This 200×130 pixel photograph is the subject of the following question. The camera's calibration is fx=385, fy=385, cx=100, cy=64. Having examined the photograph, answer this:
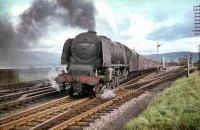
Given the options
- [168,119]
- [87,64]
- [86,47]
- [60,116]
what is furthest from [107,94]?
[168,119]

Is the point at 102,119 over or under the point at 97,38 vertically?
under

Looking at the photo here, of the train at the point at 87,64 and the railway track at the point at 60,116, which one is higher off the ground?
the train at the point at 87,64

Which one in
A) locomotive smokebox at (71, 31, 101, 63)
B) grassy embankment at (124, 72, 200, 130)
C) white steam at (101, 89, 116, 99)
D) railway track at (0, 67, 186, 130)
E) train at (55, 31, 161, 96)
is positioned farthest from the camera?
locomotive smokebox at (71, 31, 101, 63)

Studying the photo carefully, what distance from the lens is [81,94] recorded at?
2081cm

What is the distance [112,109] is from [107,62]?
5.26 metres

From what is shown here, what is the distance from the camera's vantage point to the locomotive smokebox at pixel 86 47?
20047 millimetres

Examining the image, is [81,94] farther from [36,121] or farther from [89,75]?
[36,121]

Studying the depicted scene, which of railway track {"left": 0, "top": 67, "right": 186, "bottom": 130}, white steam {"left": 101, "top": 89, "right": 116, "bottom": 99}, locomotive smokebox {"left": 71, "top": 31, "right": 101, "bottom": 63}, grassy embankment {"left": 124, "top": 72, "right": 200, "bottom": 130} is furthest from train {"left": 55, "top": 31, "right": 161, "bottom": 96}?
grassy embankment {"left": 124, "top": 72, "right": 200, "bottom": 130}

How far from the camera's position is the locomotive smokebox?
2005cm

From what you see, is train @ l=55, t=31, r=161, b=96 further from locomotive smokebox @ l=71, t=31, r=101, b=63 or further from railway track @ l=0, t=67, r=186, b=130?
railway track @ l=0, t=67, r=186, b=130

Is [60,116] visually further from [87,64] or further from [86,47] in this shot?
[86,47]

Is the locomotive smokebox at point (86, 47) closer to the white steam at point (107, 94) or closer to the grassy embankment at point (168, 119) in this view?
the white steam at point (107, 94)

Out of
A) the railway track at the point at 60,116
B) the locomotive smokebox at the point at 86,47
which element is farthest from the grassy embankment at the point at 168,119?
the locomotive smokebox at the point at 86,47

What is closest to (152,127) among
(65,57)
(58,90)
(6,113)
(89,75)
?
(6,113)
